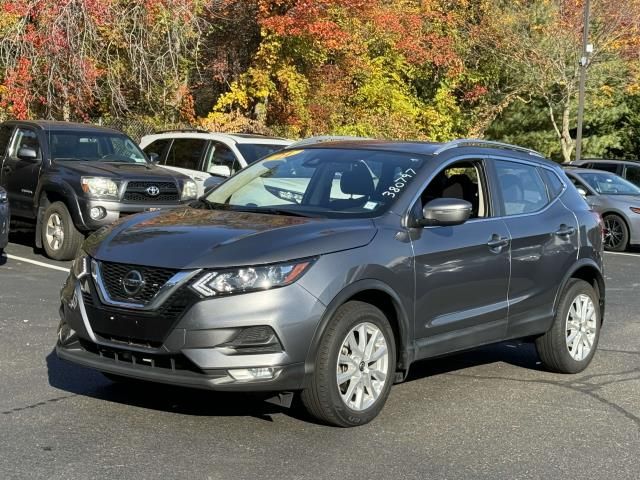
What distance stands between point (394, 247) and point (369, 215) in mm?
275

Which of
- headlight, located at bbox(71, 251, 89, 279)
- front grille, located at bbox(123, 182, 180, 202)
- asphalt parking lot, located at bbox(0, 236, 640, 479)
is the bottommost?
asphalt parking lot, located at bbox(0, 236, 640, 479)

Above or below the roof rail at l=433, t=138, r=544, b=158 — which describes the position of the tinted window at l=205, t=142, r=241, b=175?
below

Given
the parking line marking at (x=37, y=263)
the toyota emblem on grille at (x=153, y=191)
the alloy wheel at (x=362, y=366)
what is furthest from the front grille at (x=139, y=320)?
the toyota emblem on grille at (x=153, y=191)

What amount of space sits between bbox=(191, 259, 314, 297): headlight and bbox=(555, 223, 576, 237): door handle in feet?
9.01

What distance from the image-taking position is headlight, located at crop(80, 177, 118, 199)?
40.3 ft

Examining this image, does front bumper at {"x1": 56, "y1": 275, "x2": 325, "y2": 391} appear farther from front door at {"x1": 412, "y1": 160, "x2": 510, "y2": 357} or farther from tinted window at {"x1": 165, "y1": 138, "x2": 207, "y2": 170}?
tinted window at {"x1": 165, "y1": 138, "x2": 207, "y2": 170}

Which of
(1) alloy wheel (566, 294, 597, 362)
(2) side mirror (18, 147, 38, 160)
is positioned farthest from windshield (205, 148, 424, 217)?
(2) side mirror (18, 147, 38, 160)

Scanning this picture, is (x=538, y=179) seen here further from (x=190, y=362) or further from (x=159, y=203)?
(x=159, y=203)

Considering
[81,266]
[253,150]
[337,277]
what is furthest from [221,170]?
[337,277]

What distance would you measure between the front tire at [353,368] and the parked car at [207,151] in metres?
8.61

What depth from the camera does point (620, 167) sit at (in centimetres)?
2031

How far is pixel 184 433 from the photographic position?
17.8 ft

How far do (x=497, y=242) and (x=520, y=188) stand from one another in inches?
30.3

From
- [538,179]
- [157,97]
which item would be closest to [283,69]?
[157,97]
